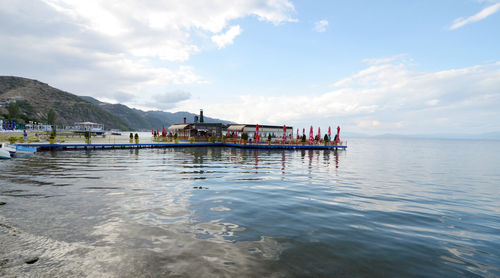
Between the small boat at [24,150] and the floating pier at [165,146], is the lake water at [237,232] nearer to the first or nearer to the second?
the small boat at [24,150]

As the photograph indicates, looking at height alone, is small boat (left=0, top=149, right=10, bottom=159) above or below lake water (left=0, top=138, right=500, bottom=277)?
above

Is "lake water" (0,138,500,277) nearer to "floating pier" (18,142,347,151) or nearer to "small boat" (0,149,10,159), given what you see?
"small boat" (0,149,10,159)

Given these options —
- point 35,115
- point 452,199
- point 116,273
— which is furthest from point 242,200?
point 35,115

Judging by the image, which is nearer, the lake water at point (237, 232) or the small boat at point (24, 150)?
the lake water at point (237, 232)

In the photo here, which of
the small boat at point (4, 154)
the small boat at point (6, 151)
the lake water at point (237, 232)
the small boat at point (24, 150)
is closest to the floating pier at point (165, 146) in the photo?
the small boat at point (24, 150)

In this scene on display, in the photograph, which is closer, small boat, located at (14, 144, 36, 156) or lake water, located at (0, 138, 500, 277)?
lake water, located at (0, 138, 500, 277)

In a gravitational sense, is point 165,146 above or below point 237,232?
above

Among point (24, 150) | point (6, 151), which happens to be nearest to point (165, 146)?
point (24, 150)

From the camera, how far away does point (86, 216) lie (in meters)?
9.08

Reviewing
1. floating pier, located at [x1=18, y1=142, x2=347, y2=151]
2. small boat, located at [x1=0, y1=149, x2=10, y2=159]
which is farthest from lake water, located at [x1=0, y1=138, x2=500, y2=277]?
floating pier, located at [x1=18, y1=142, x2=347, y2=151]

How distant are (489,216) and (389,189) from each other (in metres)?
5.95

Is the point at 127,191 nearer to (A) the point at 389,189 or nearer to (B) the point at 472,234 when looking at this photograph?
(B) the point at 472,234

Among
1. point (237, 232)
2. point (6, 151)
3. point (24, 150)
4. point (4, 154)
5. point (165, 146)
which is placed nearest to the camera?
point (237, 232)

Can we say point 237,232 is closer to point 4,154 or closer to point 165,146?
point 4,154
